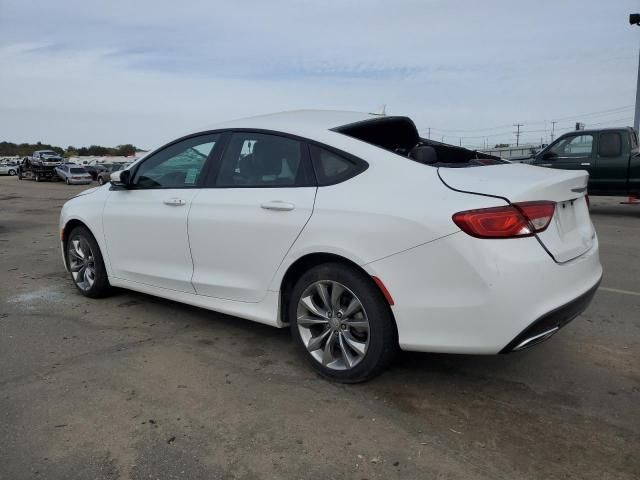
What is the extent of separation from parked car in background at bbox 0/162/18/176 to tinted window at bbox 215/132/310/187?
193 ft

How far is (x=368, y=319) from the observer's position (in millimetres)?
3111

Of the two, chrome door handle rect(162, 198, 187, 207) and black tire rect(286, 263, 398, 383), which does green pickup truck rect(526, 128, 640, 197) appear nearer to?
chrome door handle rect(162, 198, 187, 207)

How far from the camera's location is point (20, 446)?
8.94 feet

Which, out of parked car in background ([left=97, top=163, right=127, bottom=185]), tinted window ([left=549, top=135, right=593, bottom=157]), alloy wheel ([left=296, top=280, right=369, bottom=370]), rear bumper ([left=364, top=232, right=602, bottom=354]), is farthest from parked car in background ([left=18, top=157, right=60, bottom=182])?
rear bumper ([left=364, top=232, right=602, bottom=354])

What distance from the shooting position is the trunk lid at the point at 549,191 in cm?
286

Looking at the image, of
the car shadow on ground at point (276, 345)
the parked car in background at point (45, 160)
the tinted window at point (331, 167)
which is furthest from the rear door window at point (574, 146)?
the parked car in background at point (45, 160)

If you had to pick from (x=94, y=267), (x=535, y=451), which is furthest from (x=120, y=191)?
(x=535, y=451)

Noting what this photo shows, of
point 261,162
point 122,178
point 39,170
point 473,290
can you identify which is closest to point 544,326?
point 473,290

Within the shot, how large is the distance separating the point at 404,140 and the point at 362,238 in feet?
5.16

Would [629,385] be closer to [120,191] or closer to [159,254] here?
[159,254]

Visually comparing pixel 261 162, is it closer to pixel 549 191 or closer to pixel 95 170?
pixel 549 191

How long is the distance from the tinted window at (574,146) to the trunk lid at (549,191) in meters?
9.10

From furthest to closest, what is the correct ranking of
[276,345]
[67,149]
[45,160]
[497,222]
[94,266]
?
[67,149] < [45,160] < [94,266] < [276,345] < [497,222]

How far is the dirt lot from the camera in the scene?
100 inches
